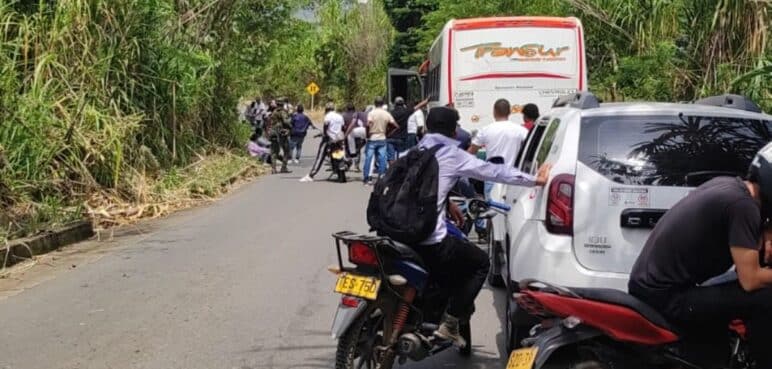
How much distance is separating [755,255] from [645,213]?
65.5 inches

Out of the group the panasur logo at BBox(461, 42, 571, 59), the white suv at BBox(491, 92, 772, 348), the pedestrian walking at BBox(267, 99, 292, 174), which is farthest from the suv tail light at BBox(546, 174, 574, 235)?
the pedestrian walking at BBox(267, 99, 292, 174)

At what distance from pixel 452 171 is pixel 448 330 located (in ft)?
3.13

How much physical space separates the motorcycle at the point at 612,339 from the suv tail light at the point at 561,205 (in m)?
1.51

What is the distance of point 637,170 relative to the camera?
5426 mm

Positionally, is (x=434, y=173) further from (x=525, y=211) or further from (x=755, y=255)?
(x=755, y=255)

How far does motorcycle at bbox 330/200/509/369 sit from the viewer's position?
5129mm

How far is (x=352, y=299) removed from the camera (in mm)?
5191

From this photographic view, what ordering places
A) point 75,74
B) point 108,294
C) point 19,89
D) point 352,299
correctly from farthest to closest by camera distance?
point 75,74 < point 19,89 < point 108,294 < point 352,299

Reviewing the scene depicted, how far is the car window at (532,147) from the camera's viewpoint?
7461 millimetres

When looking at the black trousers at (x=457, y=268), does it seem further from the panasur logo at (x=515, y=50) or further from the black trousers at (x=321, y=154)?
the black trousers at (x=321, y=154)

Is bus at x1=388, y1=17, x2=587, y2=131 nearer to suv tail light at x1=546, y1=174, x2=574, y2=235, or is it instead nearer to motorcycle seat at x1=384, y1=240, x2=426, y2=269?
suv tail light at x1=546, y1=174, x2=574, y2=235

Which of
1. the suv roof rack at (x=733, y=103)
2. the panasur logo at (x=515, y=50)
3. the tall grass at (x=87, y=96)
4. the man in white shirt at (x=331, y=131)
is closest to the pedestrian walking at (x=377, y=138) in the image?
the man in white shirt at (x=331, y=131)

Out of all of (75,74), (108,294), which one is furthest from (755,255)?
(75,74)

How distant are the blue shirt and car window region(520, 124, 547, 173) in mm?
1922
